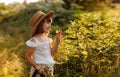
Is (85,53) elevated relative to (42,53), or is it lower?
lower

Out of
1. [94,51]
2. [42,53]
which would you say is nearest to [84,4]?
[94,51]

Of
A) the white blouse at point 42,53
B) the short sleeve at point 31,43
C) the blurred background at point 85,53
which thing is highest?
the short sleeve at point 31,43

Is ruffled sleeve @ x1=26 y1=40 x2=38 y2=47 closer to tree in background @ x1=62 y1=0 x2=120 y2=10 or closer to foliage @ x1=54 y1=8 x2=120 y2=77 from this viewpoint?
foliage @ x1=54 y1=8 x2=120 y2=77

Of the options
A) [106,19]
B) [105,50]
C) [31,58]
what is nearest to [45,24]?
[31,58]

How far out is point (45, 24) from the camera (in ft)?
16.7

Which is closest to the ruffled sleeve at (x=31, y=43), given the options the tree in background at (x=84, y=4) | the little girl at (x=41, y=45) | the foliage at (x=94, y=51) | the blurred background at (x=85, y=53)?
the little girl at (x=41, y=45)

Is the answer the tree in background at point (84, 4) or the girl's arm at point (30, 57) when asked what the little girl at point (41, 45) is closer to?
the girl's arm at point (30, 57)

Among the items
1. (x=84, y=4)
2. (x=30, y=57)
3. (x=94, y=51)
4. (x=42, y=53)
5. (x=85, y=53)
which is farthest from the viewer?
(x=84, y=4)

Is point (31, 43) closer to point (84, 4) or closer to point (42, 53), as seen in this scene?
point (42, 53)

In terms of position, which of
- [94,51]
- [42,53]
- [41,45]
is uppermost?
[41,45]

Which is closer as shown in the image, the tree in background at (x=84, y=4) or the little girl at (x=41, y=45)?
the little girl at (x=41, y=45)

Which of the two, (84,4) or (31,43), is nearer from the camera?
(31,43)

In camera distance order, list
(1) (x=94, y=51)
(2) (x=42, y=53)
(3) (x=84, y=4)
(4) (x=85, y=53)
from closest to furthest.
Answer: (2) (x=42, y=53) → (4) (x=85, y=53) → (1) (x=94, y=51) → (3) (x=84, y=4)

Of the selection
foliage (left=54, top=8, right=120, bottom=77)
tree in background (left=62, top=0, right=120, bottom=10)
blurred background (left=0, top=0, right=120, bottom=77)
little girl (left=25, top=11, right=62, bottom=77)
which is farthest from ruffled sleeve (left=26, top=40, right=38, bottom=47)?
tree in background (left=62, top=0, right=120, bottom=10)
